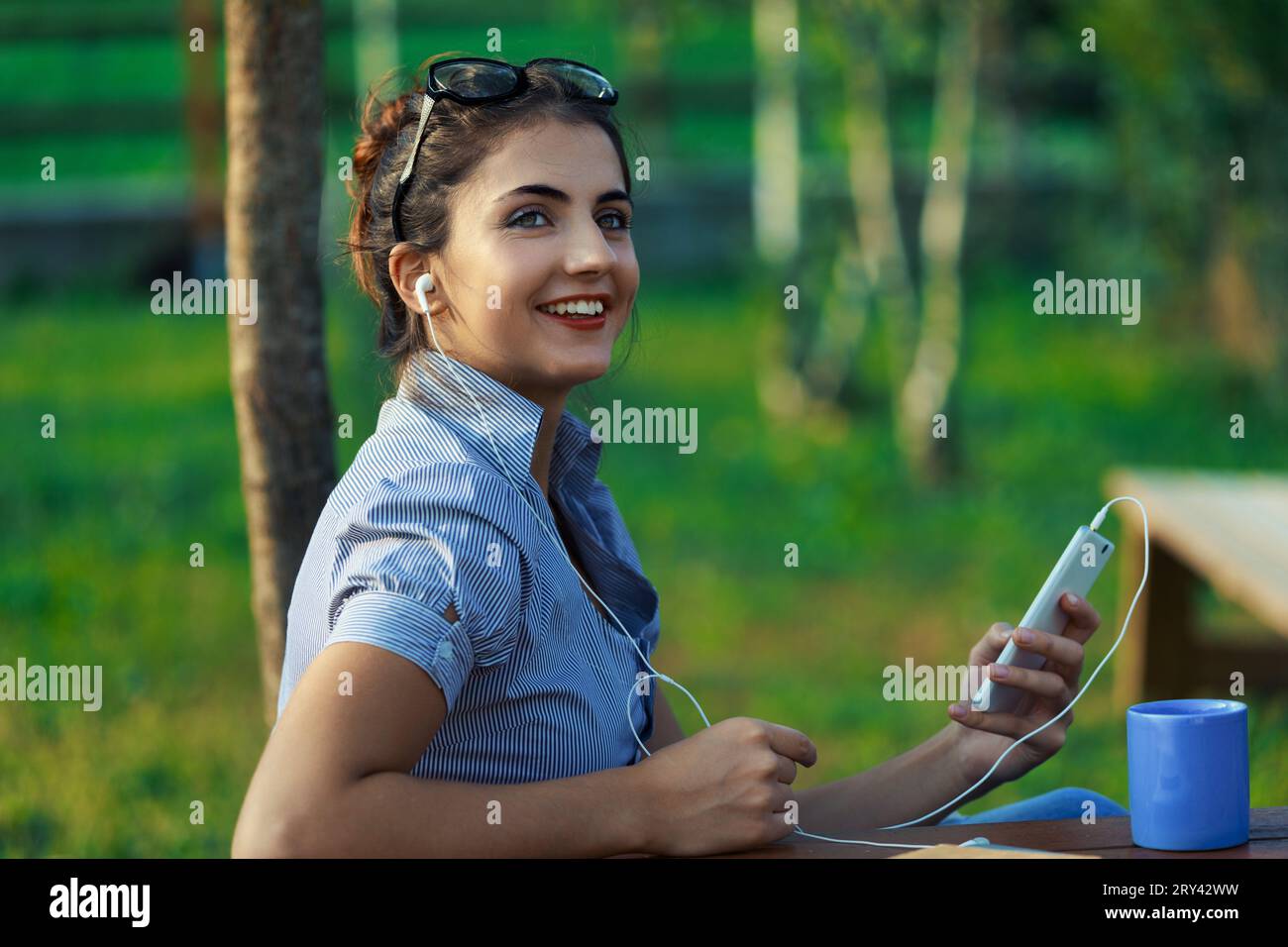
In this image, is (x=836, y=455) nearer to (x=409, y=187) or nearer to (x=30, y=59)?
(x=409, y=187)

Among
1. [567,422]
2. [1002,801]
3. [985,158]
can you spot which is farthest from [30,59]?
[567,422]

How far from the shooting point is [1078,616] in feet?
7.18

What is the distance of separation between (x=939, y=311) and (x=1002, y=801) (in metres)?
3.93

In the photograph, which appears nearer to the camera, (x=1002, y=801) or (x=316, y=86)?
(x=316, y=86)

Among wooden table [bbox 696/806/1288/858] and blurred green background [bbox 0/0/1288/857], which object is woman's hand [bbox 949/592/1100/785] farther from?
blurred green background [bbox 0/0/1288/857]

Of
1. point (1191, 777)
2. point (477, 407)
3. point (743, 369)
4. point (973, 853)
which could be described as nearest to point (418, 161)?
point (477, 407)

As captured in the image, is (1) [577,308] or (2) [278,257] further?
(2) [278,257]

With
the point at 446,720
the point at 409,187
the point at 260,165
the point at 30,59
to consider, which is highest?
the point at 30,59

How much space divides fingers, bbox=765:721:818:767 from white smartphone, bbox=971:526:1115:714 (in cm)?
38

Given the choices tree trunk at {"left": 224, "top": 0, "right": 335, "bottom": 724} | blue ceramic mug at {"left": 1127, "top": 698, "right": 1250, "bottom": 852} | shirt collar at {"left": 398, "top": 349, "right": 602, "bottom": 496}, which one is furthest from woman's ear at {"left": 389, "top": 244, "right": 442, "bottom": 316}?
blue ceramic mug at {"left": 1127, "top": 698, "right": 1250, "bottom": 852}

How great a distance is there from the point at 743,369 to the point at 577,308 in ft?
27.5

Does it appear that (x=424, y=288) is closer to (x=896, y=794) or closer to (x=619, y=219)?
(x=619, y=219)
